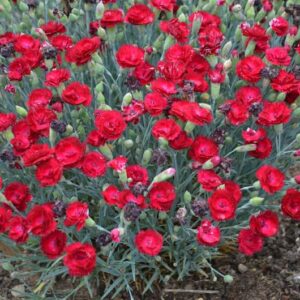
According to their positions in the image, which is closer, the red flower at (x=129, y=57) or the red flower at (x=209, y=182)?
the red flower at (x=209, y=182)

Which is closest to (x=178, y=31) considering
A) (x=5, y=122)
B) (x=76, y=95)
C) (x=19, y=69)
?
(x=76, y=95)

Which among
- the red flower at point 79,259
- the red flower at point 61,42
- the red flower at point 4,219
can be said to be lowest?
the red flower at point 79,259

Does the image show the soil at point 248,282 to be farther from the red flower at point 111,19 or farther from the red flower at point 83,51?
the red flower at point 111,19

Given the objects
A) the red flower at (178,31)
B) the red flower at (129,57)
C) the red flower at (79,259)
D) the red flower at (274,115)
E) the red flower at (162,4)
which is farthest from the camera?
the red flower at (162,4)

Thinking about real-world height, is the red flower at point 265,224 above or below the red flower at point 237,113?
below

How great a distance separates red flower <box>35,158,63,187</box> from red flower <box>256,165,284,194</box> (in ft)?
2.07

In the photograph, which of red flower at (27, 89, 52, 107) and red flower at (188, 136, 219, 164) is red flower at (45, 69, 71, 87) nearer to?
red flower at (27, 89, 52, 107)

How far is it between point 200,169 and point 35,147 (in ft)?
1.77

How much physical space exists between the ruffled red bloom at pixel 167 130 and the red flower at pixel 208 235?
293mm

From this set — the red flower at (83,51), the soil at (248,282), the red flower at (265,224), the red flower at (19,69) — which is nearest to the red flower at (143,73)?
the red flower at (83,51)

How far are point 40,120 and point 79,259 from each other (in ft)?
1.60

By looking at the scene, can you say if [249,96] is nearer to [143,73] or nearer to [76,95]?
[143,73]

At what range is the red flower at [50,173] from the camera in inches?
67.6

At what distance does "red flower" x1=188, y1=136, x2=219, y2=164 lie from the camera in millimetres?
1859
